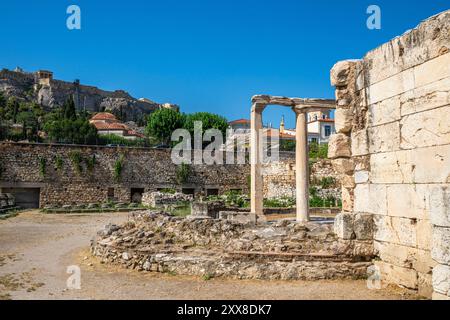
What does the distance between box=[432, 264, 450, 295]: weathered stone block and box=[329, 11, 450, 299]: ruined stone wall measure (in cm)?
1

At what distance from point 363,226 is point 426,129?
225 centimetres

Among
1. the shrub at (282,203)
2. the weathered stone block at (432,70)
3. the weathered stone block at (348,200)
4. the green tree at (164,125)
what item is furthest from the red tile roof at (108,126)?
the weathered stone block at (432,70)

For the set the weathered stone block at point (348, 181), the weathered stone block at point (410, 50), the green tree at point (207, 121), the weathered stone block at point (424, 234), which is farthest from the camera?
the green tree at point (207, 121)

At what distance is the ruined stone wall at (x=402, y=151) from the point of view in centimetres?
570

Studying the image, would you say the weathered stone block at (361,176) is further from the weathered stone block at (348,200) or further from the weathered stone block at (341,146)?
the weathered stone block at (341,146)

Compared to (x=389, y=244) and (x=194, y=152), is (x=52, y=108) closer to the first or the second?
(x=194, y=152)

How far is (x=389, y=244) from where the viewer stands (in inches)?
274

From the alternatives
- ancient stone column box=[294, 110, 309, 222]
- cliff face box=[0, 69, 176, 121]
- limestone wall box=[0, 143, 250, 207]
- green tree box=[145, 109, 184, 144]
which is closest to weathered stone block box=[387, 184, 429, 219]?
ancient stone column box=[294, 110, 309, 222]

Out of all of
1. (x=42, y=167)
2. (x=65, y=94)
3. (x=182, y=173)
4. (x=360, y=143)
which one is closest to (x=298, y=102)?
(x=360, y=143)

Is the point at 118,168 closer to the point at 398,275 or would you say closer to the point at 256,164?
the point at 256,164

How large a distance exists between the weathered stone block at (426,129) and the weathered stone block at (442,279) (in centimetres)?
184

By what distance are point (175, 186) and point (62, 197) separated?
29.7 feet
